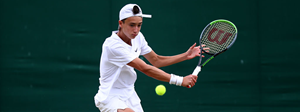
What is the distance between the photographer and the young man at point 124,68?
10.6 ft

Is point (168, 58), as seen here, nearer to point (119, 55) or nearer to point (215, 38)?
point (215, 38)

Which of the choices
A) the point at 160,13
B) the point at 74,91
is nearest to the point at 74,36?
the point at 74,91

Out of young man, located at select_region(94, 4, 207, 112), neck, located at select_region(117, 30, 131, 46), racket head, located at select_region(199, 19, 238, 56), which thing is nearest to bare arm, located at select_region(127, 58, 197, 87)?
young man, located at select_region(94, 4, 207, 112)

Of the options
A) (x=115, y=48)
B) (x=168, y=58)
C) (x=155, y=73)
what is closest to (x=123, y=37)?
(x=115, y=48)

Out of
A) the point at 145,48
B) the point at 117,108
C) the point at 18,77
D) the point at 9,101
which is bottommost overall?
the point at 9,101

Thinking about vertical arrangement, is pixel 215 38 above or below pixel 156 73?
above

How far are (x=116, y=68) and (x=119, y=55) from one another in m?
0.16

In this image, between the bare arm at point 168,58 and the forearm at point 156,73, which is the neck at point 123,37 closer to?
the forearm at point 156,73

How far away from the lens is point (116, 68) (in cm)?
336

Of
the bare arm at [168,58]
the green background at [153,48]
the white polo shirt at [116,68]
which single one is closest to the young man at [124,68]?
the white polo shirt at [116,68]

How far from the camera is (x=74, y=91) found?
17.6 feet

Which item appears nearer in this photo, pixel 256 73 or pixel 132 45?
pixel 132 45

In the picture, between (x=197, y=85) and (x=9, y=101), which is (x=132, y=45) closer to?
(x=197, y=85)

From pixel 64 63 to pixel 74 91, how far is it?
423 mm
